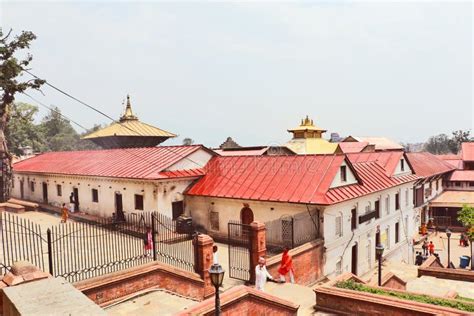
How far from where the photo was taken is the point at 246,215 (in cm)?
2062

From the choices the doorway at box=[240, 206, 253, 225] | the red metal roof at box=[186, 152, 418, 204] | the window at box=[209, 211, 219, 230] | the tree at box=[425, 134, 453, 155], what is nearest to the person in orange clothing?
the red metal roof at box=[186, 152, 418, 204]

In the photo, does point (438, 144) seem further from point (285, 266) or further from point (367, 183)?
point (285, 266)

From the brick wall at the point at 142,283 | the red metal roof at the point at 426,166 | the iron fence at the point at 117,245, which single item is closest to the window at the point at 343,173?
the iron fence at the point at 117,245

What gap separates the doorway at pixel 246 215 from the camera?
20.4 meters

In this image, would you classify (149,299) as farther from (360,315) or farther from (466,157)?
(466,157)

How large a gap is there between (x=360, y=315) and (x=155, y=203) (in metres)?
13.1

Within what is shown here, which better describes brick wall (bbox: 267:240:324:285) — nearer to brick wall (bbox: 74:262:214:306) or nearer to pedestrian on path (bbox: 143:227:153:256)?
brick wall (bbox: 74:262:214:306)

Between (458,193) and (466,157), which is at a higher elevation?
(466,157)

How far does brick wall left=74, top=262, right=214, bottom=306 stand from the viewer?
38.0ft

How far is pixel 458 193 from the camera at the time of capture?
4272 centimetres

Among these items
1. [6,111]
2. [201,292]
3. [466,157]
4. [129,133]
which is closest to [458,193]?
[466,157]

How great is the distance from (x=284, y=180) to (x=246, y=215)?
2.80 meters

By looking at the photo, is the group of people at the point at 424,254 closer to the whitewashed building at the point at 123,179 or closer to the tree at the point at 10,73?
the whitewashed building at the point at 123,179

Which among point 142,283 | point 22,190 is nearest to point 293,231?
point 142,283
